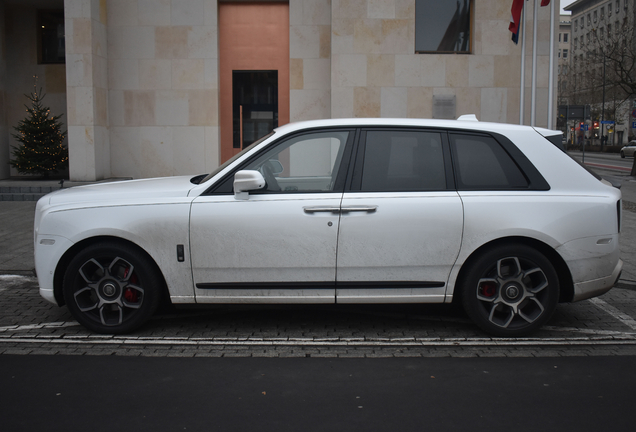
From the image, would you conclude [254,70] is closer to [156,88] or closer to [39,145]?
[156,88]

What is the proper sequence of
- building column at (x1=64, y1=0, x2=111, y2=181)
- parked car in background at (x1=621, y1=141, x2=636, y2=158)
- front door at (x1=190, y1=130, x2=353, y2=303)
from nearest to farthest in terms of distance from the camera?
front door at (x1=190, y1=130, x2=353, y2=303), building column at (x1=64, y1=0, x2=111, y2=181), parked car in background at (x1=621, y1=141, x2=636, y2=158)

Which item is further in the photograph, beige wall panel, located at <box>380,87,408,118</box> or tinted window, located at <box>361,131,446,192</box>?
beige wall panel, located at <box>380,87,408,118</box>

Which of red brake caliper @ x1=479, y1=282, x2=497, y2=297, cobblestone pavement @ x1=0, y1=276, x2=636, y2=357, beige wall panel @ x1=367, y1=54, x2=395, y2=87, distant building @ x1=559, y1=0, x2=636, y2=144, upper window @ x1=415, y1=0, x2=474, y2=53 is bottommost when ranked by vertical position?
cobblestone pavement @ x1=0, y1=276, x2=636, y2=357

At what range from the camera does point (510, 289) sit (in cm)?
483

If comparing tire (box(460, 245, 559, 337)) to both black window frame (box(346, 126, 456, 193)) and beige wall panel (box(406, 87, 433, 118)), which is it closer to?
black window frame (box(346, 126, 456, 193))

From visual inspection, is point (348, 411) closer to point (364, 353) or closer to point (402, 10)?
point (364, 353)

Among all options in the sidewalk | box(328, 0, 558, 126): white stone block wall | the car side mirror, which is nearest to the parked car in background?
the sidewalk

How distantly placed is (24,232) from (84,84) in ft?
21.8

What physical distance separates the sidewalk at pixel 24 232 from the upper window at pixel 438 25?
5.98 m

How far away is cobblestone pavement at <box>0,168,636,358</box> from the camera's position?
181 inches

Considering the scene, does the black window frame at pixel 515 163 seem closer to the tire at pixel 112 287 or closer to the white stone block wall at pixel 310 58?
the tire at pixel 112 287

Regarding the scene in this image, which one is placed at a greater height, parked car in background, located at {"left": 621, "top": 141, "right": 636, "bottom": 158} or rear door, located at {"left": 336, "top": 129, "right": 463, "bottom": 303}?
parked car in background, located at {"left": 621, "top": 141, "right": 636, "bottom": 158}

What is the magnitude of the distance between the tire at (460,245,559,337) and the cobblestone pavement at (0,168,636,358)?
148 mm

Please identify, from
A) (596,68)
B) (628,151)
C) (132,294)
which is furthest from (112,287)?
(596,68)
